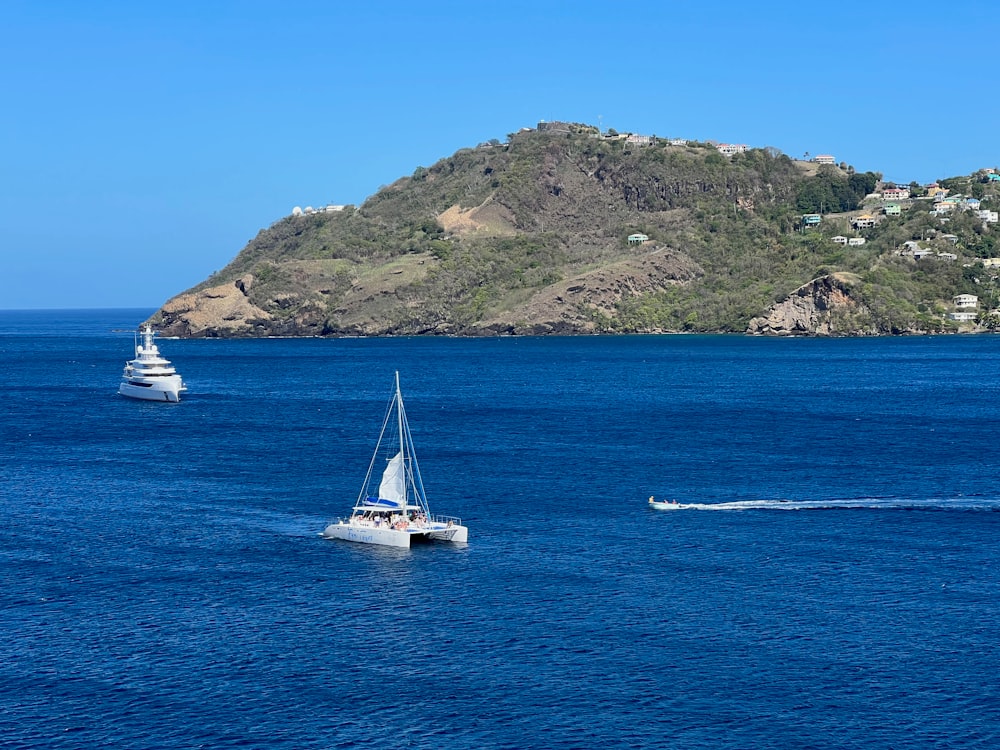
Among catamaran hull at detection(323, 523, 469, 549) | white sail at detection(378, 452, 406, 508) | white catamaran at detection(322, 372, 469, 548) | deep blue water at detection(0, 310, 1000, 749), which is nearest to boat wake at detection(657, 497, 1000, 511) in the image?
deep blue water at detection(0, 310, 1000, 749)

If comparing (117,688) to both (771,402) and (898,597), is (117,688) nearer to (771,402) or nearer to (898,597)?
(898,597)

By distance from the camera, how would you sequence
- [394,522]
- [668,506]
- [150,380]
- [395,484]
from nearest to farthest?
[394,522], [395,484], [668,506], [150,380]

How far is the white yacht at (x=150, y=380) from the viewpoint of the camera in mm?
148375

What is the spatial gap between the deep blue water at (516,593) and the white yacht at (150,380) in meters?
30.2

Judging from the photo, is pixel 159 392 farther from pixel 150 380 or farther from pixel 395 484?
pixel 395 484

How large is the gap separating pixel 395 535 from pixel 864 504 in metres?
31.3

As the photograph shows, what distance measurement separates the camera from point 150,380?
5886 inches

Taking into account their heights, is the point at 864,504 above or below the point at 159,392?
below

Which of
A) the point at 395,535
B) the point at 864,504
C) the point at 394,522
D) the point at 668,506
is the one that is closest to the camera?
the point at 395,535

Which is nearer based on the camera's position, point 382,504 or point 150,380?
point 382,504

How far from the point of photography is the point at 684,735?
44.9m

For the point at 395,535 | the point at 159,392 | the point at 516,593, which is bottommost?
the point at 516,593

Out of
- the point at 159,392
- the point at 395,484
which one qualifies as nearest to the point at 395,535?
the point at 395,484

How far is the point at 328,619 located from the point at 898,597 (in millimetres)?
26972
